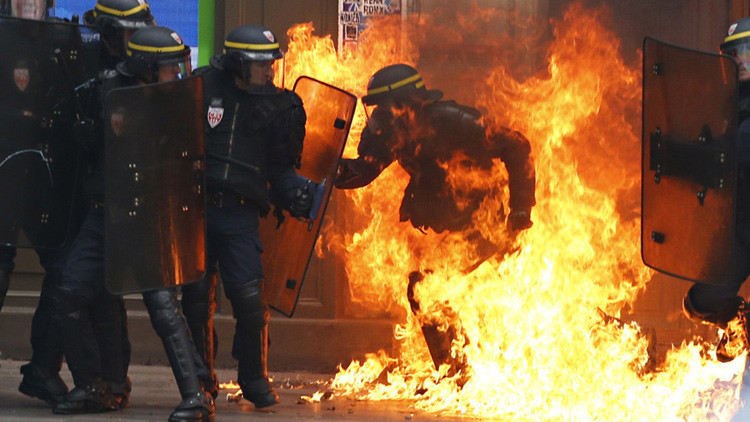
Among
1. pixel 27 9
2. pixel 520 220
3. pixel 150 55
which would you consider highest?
pixel 27 9

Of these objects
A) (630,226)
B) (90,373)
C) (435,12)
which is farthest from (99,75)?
(630,226)

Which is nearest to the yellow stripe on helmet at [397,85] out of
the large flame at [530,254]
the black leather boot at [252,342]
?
the large flame at [530,254]

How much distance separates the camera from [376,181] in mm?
6789

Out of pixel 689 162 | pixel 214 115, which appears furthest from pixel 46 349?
pixel 689 162

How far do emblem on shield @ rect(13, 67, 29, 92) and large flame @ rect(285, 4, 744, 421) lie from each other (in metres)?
1.79

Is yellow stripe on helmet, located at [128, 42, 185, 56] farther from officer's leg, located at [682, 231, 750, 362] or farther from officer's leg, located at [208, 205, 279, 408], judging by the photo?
officer's leg, located at [682, 231, 750, 362]

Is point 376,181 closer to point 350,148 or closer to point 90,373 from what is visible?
point 350,148

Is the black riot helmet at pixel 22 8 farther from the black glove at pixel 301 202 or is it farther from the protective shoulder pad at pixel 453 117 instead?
the protective shoulder pad at pixel 453 117

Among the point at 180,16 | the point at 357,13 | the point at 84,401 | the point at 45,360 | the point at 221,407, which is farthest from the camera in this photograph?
the point at 180,16

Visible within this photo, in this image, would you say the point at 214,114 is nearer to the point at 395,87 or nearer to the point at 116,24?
the point at 116,24

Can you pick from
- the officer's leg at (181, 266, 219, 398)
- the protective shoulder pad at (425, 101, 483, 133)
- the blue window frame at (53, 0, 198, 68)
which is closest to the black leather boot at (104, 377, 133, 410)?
the officer's leg at (181, 266, 219, 398)

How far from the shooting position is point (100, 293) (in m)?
5.54

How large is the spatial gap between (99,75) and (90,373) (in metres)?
1.50

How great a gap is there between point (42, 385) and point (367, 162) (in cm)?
212
